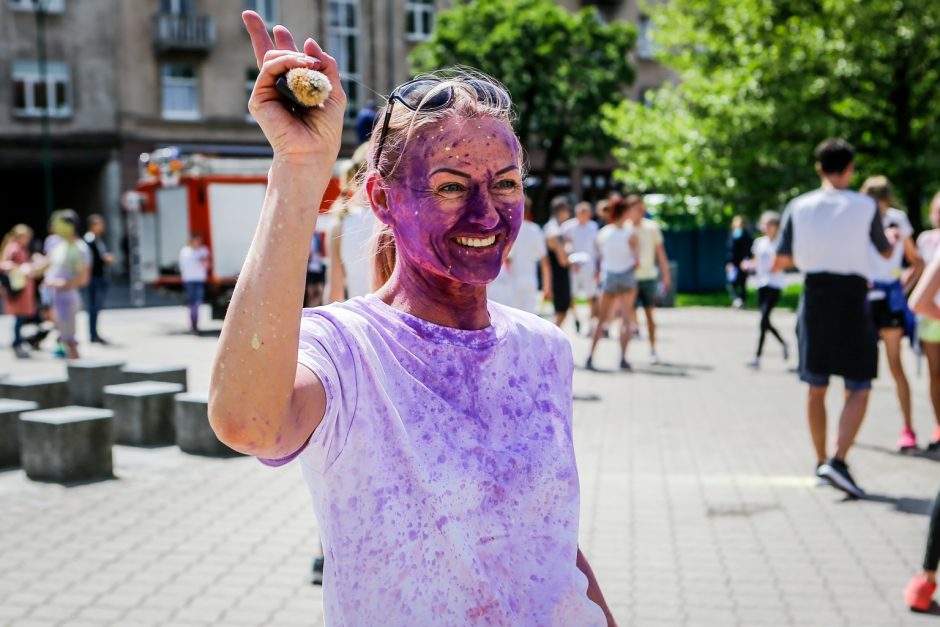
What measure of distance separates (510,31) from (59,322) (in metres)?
28.7

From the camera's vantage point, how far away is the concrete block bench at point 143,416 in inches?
352

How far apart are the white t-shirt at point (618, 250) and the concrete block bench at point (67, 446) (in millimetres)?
6808

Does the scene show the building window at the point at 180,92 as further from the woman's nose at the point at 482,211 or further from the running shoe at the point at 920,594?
the woman's nose at the point at 482,211

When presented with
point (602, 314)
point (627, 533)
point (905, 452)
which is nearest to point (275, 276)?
point (627, 533)

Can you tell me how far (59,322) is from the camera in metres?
14.0

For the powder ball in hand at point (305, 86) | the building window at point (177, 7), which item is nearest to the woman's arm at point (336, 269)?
the powder ball in hand at point (305, 86)

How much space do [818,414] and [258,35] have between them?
237 inches

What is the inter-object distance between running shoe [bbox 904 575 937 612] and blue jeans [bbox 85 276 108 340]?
14.7m

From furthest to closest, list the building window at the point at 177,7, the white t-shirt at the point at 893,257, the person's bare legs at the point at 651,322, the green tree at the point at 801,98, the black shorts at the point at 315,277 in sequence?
1. the building window at the point at 177,7
2. the green tree at the point at 801,98
3. the black shorts at the point at 315,277
4. the person's bare legs at the point at 651,322
5. the white t-shirt at the point at 893,257

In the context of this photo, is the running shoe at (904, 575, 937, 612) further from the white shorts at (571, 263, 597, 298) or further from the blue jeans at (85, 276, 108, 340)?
the blue jeans at (85, 276, 108, 340)

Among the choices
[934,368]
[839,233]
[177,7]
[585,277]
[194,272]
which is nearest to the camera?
[839,233]

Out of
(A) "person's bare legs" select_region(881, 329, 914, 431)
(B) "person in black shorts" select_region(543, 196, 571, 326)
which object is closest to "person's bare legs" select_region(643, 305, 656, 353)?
(B) "person in black shorts" select_region(543, 196, 571, 326)

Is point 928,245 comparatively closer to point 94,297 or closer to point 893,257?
point 893,257

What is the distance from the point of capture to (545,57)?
1588 inches
